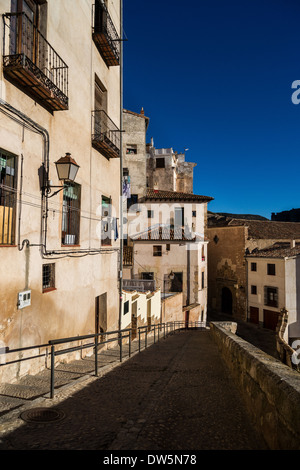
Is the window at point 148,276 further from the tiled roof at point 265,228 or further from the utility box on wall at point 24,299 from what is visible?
the utility box on wall at point 24,299

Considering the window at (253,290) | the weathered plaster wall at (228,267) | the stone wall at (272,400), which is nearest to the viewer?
the stone wall at (272,400)

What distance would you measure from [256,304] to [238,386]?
2920 centimetres

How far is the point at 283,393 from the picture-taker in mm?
3180

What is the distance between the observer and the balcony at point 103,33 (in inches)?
391

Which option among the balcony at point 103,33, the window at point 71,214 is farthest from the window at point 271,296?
the window at point 71,214

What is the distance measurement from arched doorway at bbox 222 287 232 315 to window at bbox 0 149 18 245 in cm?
3336

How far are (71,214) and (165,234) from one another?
20039 mm

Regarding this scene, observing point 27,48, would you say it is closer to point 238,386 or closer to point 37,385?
point 37,385

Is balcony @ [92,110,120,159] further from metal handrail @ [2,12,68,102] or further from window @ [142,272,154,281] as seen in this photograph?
window @ [142,272,154,281]

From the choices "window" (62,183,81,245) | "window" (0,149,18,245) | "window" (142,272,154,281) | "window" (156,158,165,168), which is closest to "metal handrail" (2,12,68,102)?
"window" (0,149,18,245)

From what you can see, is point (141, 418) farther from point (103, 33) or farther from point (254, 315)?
point (254, 315)


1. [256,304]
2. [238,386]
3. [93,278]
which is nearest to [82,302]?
[93,278]

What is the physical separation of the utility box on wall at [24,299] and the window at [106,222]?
500 cm
